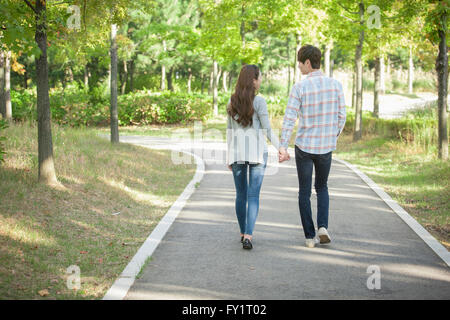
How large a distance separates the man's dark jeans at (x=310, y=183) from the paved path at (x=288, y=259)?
11.6 inches

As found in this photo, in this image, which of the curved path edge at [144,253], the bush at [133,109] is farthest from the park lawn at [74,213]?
the bush at [133,109]

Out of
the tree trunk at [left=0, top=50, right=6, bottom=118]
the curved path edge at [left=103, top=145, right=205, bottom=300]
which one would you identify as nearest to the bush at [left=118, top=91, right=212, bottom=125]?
the tree trunk at [left=0, top=50, right=6, bottom=118]

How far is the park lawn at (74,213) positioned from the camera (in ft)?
15.9

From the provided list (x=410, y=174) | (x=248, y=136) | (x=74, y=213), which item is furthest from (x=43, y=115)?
(x=410, y=174)

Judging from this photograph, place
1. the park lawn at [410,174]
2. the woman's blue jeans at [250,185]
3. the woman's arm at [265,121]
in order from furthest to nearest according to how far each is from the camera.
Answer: the park lawn at [410,174], the woman's blue jeans at [250,185], the woman's arm at [265,121]

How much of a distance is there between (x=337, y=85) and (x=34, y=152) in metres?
6.05

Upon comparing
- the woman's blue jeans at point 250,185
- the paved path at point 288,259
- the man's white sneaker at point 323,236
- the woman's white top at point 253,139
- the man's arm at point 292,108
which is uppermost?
the man's arm at point 292,108

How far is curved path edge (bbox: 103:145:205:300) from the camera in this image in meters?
4.49

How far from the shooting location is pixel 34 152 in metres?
9.45

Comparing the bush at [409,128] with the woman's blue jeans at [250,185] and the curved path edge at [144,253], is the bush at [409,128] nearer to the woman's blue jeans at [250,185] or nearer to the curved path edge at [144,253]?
the curved path edge at [144,253]

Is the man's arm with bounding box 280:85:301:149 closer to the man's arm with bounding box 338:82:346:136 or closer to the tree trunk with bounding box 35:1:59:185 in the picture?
the man's arm with bounding box 338:82:346:136

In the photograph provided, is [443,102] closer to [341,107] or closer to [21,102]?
[341,107]

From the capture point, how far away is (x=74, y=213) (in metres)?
7.04

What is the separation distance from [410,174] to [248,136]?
6.55 meters
